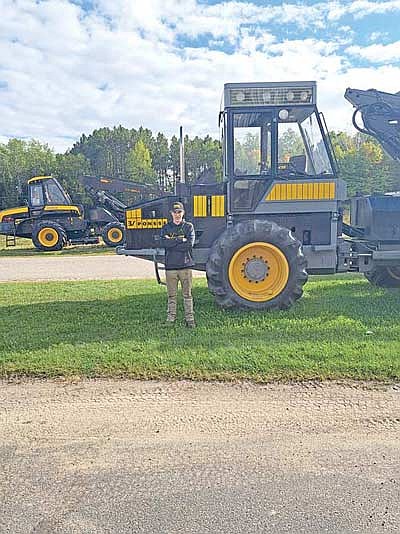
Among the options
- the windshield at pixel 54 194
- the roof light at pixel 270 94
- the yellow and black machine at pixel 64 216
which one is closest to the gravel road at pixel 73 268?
the yellow and black machine at pixel 64 216

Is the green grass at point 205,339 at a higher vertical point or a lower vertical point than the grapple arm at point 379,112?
lower

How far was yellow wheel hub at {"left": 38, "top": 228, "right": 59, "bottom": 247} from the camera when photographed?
19797 mm

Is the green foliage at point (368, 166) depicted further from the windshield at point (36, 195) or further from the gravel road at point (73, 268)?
the windshield at point (36, 195)

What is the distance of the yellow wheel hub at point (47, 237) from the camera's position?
19.8 m

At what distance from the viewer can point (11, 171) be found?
2349 inches

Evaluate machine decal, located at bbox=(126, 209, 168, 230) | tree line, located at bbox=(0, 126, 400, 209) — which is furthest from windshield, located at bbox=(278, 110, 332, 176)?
tree line, located at bbox=(0, 126, 400, 209)

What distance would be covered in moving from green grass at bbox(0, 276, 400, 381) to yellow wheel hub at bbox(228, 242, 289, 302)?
1.20 feet

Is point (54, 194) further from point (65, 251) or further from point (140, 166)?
point (140, 166)

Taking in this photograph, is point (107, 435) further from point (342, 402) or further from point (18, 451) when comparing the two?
point (342, 402)

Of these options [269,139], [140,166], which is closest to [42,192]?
[269,139]

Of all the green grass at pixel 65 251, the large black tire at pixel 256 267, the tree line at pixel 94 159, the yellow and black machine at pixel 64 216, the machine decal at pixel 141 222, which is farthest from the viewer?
the tree line at pixel 94 159

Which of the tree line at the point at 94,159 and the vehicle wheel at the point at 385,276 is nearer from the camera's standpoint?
the vehicle wheel at the point at 385,276

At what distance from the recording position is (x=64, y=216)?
20.9 metres

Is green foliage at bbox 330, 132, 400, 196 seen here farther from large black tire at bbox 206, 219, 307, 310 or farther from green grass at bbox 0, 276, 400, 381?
large black tire at bbox 206, 219, 307, 310
